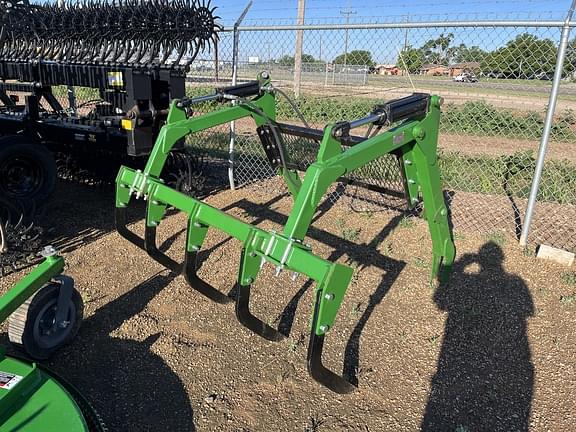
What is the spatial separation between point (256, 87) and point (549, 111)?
2757mm

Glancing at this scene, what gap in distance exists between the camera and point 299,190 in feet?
10.4

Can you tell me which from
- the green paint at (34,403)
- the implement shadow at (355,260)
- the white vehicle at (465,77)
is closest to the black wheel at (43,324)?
the green paint at (34,403)

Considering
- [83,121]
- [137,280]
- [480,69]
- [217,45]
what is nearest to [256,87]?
[137,280]

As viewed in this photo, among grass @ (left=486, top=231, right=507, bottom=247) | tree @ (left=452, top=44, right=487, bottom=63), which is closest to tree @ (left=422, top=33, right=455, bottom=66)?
Result: tree @ (left=452, top=44, right=487, bottom=63)

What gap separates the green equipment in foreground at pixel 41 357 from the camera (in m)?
2.19

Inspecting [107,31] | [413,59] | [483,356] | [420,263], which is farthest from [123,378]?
[413,59]

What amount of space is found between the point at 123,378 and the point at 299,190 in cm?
163

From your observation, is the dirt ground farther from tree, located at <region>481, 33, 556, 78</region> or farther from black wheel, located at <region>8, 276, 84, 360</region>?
tree, located at <region>481, 33, 556, 78</region>

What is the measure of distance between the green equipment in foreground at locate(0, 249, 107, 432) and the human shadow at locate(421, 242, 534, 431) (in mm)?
1928

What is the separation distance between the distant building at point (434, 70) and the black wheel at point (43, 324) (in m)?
5.30

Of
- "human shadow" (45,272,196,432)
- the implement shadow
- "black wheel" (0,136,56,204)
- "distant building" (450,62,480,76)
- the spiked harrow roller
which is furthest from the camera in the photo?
"distant building" (450,62,480,76)

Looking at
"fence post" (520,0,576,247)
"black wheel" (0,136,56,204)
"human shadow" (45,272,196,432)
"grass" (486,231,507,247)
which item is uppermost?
"fence post" (520,0,576,247)

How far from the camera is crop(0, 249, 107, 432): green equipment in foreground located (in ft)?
7.18

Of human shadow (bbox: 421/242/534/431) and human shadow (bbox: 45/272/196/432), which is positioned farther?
human shadow (bbox: 421/242/534/431)
